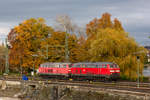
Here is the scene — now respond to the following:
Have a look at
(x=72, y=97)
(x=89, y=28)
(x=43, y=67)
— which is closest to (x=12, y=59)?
(x=43, y=67)

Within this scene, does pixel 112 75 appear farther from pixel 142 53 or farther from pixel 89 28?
pixel 89 28

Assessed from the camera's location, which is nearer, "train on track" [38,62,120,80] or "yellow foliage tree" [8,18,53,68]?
"train on track" [38,62,120,80]

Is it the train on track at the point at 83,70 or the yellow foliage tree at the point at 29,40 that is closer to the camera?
the train on track at the point at 83,70

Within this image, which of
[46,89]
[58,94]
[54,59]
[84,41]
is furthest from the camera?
[84,41]

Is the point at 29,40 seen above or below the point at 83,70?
above

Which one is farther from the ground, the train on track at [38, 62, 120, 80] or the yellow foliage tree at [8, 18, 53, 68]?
the yellow foliage tree at [8, 18, 53, 68]

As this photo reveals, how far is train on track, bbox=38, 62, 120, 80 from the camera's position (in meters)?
42.1

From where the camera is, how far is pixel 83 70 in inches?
1822

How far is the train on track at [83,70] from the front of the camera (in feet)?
138

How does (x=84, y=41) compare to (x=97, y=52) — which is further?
(x=84, y=41)

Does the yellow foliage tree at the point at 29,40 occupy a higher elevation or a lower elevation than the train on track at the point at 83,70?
higher

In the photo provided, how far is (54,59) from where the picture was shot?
6375 centimetres

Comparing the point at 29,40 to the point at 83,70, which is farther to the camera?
the point at 29,40

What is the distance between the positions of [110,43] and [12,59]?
29.0m
